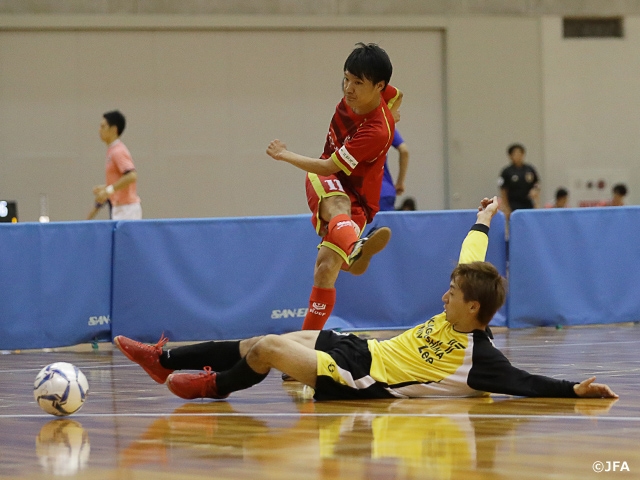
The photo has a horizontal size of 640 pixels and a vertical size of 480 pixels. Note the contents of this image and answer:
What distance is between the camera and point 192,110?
16500mm

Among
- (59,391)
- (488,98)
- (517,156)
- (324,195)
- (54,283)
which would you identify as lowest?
(59,391)

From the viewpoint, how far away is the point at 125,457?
3518 mm

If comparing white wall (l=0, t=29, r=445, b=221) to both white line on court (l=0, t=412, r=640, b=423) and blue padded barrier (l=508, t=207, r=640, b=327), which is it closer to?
blue padded barrier (l=508, t=207, r=640, b=327)

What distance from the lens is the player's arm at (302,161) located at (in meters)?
5.86

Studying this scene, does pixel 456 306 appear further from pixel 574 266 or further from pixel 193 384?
pixel 574 266

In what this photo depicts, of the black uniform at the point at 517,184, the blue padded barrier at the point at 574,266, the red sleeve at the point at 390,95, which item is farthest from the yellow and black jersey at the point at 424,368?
the black uniform at the point at 517,184

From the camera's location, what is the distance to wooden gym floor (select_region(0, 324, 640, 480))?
322 cm

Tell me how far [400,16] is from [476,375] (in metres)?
12.7

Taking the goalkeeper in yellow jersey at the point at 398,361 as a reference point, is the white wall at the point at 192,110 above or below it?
above

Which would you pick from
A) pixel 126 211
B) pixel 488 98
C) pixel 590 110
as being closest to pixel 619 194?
pixel 590 110

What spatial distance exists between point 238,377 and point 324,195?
188 centimetres

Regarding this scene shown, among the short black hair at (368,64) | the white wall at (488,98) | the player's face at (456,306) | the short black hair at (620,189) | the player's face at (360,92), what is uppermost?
the white wall at (488,98)

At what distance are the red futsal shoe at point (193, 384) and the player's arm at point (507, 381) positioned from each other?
3.70ft

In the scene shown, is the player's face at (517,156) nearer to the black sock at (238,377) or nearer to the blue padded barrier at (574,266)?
the blue padded barrier at (574,266)
